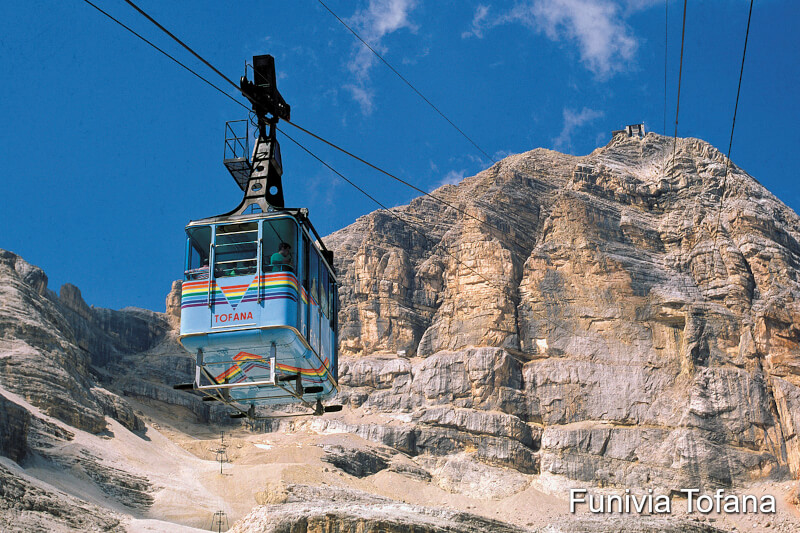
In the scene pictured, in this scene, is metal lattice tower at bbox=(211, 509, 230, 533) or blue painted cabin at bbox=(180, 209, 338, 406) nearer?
blue painted cabin at bbox=(180, 209, 338, 406)

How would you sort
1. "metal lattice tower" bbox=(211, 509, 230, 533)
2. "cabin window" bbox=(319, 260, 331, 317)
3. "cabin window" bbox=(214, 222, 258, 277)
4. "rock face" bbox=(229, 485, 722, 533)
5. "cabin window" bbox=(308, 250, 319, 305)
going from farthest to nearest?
"metal lattice tower" bbox=(211, 509, 230, 533) < "rock face" bbox=(229, 485, 722, 533) < "cabin window" bbox=(319, 260, 331, 317) < "cabin window" bbox=(308, 250, 319, 305) < "cabin window" bbox=(214, 222, 258, 277)

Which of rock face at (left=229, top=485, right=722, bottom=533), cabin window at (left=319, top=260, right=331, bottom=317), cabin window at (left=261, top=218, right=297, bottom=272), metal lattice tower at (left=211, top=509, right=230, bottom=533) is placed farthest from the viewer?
metal lattice tower at (left=211, top=509, right=230, bottom=533)

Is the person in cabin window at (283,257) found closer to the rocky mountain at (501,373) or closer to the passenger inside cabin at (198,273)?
the passenger inside cabin at (198,273)

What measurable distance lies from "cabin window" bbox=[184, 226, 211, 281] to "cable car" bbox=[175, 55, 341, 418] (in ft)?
0.07

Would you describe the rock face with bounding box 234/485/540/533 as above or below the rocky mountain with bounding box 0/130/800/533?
below

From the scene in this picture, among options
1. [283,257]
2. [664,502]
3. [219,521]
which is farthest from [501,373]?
[283,257]

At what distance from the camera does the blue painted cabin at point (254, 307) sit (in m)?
19.0

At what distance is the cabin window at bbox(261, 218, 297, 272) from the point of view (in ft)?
64.0

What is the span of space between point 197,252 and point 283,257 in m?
2.08

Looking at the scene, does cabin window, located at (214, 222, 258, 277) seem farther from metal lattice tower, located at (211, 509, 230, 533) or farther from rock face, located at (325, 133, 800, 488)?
rock face, located at (325, 133, 800, 488)

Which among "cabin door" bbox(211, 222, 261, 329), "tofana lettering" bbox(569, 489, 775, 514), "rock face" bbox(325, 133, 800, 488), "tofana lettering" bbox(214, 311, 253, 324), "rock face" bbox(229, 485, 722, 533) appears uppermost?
"rock face" bbox(325, 133, 800, 488)

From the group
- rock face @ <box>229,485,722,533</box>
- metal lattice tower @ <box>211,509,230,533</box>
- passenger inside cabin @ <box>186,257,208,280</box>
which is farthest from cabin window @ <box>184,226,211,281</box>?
metal lattice tower @ <box>211,509,230,533</box>

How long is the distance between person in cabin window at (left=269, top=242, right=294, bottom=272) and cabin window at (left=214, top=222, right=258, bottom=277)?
1.17ft

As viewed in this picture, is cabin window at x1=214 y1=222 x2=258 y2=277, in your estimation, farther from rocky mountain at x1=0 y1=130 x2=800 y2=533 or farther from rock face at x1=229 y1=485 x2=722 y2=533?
rocky mountain at x1=0 y1=130 x2=800 y2=533
